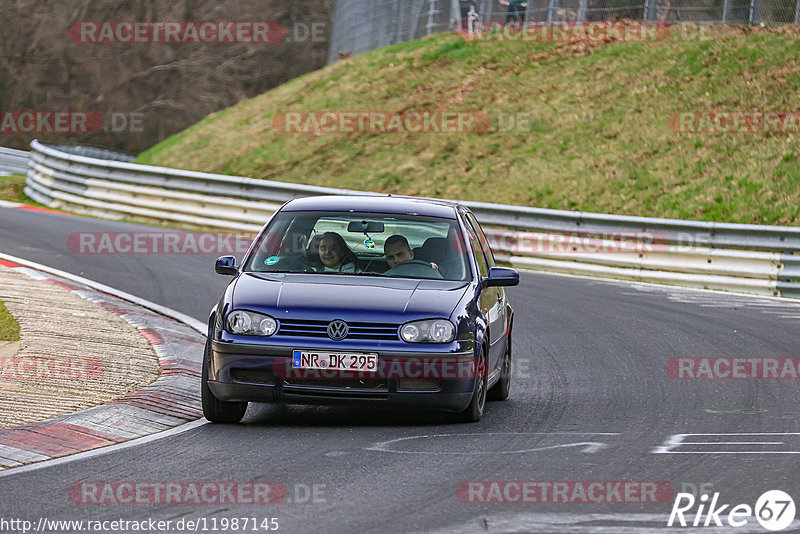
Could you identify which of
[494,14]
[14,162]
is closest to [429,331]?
[14,162]

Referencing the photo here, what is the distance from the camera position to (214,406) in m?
8.70

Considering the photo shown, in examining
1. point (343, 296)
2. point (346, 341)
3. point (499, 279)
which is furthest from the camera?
point (499, 279)

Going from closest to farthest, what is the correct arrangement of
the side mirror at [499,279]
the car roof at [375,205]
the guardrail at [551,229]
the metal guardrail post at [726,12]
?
the side mirror at [499,279], the car roof at [375,205], the guardrail at [551,229], the metal guardrail post at [726,12]

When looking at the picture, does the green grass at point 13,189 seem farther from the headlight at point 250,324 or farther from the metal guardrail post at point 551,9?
the headlight at point 250,324

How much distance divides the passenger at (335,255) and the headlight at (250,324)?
1.01 m

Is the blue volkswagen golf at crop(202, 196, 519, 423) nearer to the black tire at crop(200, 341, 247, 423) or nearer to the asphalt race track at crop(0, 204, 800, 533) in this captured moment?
the black tire at crop(200, 341, 247, 423)

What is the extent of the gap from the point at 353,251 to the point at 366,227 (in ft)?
1.07

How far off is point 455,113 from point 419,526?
25.9 meters

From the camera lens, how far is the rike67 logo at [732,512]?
6008mm

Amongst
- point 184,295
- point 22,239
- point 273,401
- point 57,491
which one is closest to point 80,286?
point 184,295

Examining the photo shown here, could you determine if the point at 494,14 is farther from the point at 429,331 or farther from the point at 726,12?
the point at 429,331

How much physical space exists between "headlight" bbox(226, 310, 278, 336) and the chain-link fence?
24230 millimetres

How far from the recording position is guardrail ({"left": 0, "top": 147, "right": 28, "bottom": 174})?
3306 centimetres

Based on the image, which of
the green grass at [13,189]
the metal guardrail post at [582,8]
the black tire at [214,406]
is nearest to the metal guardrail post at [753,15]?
the metal guardrail post at [582,8]
